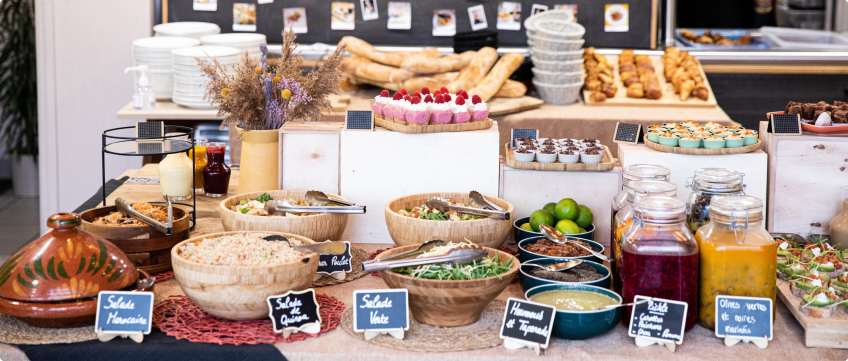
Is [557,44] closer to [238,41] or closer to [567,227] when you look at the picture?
[238,41]

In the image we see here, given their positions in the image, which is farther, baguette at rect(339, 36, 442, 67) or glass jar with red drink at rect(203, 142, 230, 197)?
baguette at rect(339, 36, 442, 67)

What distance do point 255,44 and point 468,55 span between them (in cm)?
131

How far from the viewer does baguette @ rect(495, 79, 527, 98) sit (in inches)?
170

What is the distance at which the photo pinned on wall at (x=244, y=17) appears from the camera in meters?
4.95

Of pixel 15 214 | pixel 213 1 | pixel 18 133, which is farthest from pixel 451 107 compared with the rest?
pixel 18 133

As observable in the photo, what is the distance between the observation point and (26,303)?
1.60 metres

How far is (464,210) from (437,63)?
8.08 feet

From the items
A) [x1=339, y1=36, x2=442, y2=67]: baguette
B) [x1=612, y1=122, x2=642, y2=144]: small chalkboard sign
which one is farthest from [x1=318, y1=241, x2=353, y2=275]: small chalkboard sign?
[x1=339, y1=36, x2=442, y2=67]: baguette

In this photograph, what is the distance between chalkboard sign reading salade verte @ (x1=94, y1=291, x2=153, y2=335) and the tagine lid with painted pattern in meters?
0.05

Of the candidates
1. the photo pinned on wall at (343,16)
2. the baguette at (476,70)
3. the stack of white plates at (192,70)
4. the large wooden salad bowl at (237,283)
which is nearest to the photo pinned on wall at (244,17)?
the photo pinned on wall at (343,16)

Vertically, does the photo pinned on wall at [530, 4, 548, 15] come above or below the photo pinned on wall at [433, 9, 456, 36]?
above

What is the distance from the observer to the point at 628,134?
2498 millimetres

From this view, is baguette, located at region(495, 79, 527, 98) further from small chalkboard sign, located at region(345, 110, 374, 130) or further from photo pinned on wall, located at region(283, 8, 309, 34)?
small chalkboard sign, located at region(345, 110, 374, 130)

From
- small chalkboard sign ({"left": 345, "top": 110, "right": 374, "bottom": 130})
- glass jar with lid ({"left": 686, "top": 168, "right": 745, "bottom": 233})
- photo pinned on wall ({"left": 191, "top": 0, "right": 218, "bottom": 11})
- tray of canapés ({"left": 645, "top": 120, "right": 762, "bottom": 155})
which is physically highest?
photo pinned on wall ({"left": 191, "top": 0, "right": 218, "bottom": 11})
